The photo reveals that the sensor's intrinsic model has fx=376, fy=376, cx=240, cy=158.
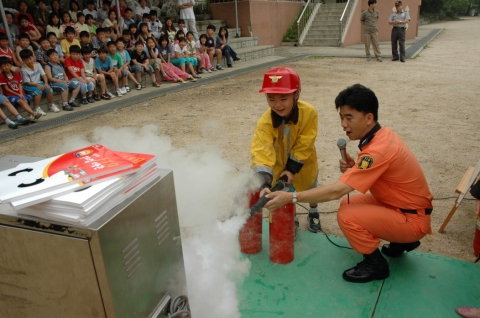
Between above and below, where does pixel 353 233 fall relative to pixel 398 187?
below

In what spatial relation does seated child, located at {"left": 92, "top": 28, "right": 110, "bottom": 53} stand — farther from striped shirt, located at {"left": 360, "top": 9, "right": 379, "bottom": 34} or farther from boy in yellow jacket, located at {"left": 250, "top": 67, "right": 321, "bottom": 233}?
striped shirt, located at {"left": 360, "top": 9, "right": 379, "bottom": 34}

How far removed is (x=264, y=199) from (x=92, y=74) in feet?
20.5

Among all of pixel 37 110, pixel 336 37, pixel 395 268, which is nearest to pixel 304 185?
pixel 395 268

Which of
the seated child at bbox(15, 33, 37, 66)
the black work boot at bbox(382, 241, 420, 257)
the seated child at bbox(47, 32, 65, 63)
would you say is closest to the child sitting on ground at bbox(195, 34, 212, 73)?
the seated child at bbox(47, 32, 65, 63)

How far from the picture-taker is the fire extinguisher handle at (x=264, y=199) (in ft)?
7.06

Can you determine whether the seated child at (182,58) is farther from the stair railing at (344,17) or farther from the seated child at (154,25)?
the stair railing at (344,17)

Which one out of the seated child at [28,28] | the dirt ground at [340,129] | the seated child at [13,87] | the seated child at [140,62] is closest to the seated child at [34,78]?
the seated child at [13,87]

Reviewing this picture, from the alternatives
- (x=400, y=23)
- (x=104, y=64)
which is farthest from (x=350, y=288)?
(x=400, y=23)

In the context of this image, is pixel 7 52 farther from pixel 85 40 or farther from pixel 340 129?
pixel 340 129

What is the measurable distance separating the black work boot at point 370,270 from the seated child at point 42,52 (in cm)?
646

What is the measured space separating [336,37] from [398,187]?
15120 millimetres

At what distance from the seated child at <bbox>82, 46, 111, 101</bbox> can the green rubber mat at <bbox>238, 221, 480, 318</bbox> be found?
5.95 m

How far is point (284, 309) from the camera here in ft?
6.99

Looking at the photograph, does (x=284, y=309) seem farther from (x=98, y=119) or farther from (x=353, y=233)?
(x=98, y=119)
